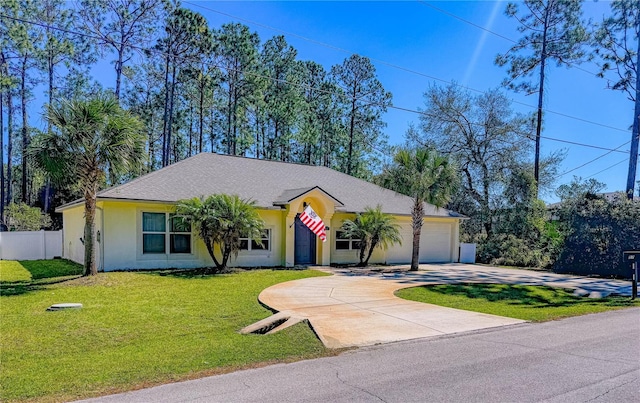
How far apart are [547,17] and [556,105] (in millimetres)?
5929

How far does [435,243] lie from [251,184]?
36.4 feet

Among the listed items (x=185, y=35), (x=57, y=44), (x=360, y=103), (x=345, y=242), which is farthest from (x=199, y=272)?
(x=360, y=103)

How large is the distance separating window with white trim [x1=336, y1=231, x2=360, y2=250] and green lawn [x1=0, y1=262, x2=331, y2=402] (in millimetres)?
8837

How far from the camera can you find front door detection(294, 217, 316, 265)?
18.5 metres

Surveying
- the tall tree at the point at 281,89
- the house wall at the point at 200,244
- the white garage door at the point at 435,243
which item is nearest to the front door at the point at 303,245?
the house wall at the point at 200,244

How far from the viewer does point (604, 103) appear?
2558 cm

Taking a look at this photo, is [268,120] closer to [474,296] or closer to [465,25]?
[465,25]

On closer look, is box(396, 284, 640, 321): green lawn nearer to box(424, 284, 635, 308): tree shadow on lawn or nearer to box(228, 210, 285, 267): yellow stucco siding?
box(424, 284, 635, 308): tree shadow on lawn

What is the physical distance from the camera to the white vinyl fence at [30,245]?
20578mm

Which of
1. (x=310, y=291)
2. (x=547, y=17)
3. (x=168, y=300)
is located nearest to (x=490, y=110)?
(x=547, y=17)

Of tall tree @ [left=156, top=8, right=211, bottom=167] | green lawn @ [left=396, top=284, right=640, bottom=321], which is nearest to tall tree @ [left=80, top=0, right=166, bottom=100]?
tall tree @ [left=156, top=8, right=211, bottom=167]

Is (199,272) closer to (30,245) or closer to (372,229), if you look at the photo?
(372,229)

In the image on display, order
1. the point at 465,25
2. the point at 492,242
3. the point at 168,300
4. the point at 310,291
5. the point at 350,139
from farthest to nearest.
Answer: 1. the point at 350,139
2. the point at 492,242
3. the point at 465,25
4. the point at 310,291
5. the point at 168,300

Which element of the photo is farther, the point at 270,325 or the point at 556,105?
the point at 556,105
